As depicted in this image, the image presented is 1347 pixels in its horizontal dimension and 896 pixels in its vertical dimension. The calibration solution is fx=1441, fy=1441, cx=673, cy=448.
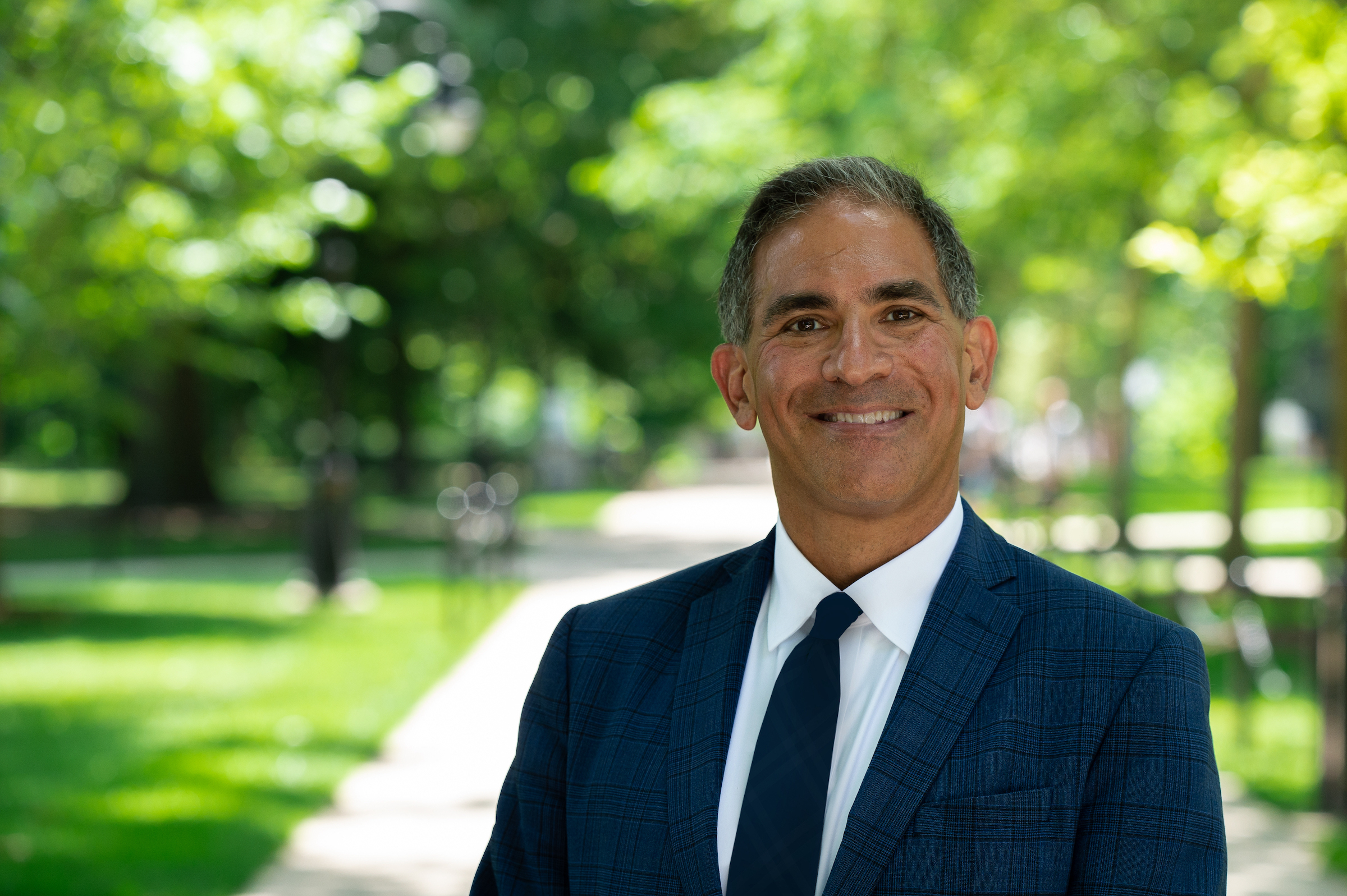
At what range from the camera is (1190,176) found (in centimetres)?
1048

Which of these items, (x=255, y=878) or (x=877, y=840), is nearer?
(x=877, y=840)

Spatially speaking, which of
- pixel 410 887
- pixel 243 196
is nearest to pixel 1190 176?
pixel 243 196

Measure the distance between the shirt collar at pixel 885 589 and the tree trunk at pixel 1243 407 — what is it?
12032mm

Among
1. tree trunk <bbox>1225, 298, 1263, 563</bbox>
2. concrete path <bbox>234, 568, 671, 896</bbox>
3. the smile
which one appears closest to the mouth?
the smile

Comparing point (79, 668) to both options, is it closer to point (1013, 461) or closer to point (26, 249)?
point (26, 249)

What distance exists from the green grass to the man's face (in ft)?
59.5

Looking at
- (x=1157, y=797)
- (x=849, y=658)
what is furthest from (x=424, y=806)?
(x=1157, y=797)

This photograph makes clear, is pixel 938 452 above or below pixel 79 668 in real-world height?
above

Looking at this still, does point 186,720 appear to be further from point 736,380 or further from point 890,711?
point 890,711

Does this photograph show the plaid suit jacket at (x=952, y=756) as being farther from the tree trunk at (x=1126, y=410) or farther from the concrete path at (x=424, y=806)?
the tree trunk at (x=1126, y=410)

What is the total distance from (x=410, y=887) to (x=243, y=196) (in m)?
6.11

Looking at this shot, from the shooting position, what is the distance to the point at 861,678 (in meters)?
2.08

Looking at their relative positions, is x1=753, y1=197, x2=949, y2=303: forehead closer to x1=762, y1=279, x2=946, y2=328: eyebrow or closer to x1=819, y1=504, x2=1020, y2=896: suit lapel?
x1=762, y1=279, x2=946, y2=328: eyebrow

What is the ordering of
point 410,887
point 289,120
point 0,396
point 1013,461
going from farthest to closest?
point 1013,461, point 0,396, point 289,120, point 410,887
